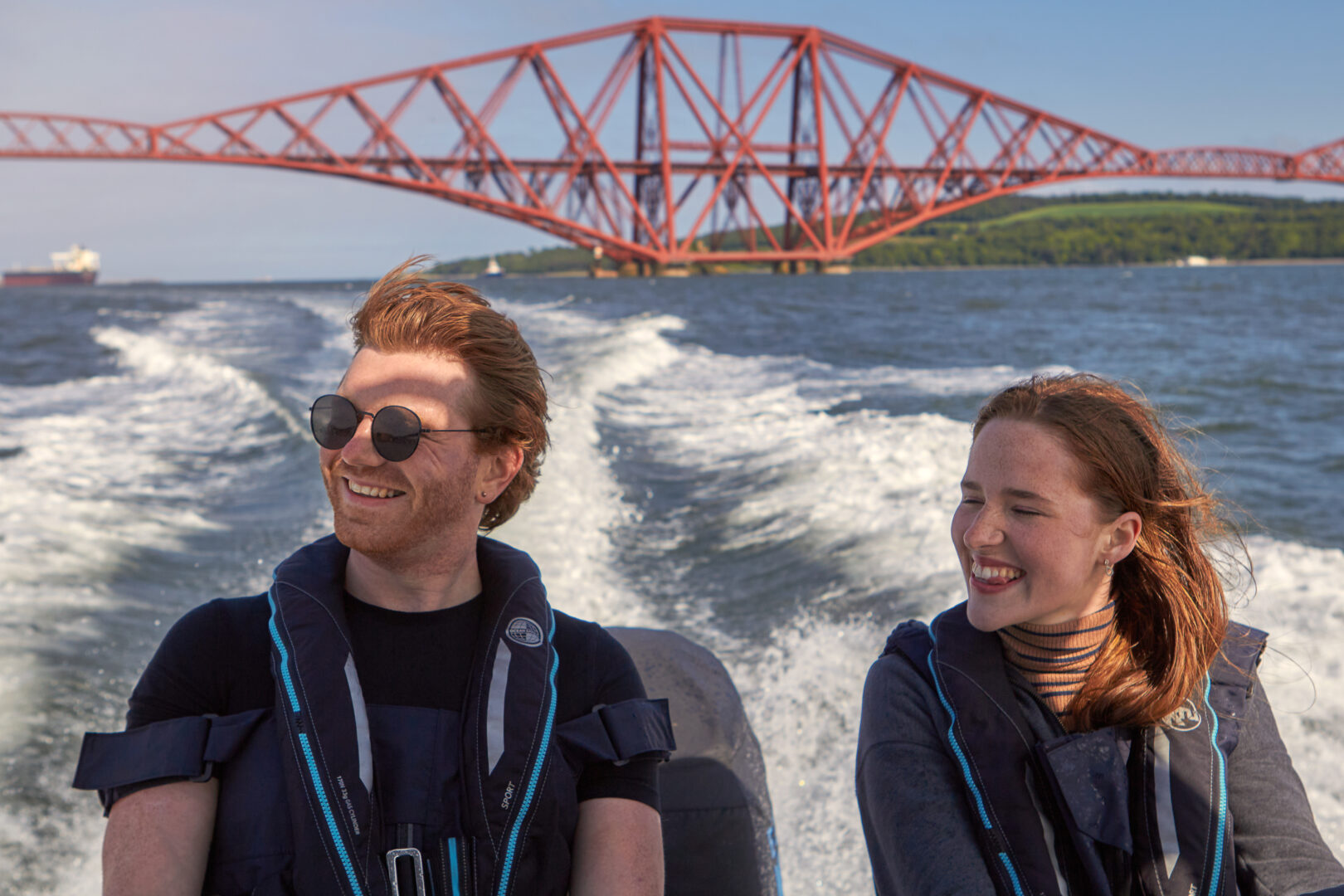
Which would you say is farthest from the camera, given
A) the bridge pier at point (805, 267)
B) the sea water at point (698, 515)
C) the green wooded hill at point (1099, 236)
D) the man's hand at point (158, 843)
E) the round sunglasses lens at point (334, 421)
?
the green wooded hill at point (1099, 236)

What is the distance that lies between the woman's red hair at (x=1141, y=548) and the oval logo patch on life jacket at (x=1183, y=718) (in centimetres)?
2

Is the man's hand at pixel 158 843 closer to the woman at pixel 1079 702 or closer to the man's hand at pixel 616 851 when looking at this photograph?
the man's hand at pixel 616 851

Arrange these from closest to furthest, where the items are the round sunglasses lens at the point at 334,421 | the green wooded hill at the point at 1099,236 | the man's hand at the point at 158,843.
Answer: the man's hand at the point at 158,843
the round sunglasses lens at the point at 334,421
the green wooded hill at the point at 1099,236

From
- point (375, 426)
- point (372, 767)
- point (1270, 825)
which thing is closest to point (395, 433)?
point (375, 426)

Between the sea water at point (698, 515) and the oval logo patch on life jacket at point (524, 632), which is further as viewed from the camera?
the sea water at point (698, 515)

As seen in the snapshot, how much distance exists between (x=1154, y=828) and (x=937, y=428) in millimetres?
4993

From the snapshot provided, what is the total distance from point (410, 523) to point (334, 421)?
16 centimetres

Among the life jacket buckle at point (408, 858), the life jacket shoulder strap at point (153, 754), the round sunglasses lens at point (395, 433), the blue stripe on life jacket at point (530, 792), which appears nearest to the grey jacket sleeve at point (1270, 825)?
the blue stripe on life jacket at point (530, 792)

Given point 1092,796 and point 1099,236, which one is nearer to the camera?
point 1092,796

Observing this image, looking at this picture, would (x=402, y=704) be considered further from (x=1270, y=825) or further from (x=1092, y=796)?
(x=1270, y=825)

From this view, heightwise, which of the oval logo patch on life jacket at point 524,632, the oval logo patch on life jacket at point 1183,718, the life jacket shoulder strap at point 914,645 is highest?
the oval logo patch on life jacket at point 524,632

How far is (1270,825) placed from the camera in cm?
129

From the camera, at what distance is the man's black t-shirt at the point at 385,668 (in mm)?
1232

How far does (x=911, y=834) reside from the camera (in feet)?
4.20
